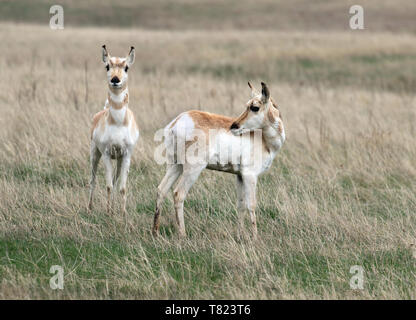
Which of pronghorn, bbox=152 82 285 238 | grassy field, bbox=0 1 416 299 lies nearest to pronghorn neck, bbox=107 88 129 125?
pronghorn, bbox=152 82 285 238

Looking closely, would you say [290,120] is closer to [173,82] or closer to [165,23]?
[173,82]


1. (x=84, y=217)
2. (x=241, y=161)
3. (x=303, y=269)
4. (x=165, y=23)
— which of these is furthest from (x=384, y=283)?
(x=165, y=23)

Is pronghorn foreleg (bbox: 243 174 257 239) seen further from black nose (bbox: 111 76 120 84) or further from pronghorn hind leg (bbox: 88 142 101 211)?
pronghorn hind leg (bbox: 88 142 101 211)

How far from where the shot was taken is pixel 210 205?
8555 millimetres

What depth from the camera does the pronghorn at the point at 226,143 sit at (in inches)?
291

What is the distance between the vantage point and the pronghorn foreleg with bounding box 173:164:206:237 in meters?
7.35

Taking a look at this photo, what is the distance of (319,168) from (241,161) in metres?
3.40

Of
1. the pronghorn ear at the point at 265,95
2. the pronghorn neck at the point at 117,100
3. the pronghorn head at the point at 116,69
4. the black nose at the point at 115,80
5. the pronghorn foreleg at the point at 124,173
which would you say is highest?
the pronghorn head at the point at 116,69

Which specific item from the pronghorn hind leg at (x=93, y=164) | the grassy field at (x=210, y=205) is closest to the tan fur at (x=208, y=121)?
the grassy field at (x=210, y=205)

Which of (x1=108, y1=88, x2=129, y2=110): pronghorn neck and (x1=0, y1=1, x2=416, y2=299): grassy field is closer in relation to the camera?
A: (x1=0, y1=1, x2=416, y2=299): grassy field

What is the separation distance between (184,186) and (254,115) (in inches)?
44.3

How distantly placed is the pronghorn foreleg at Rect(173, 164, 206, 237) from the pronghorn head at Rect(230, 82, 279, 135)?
1.97 feet

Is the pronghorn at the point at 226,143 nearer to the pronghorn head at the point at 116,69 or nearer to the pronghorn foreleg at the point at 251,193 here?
the pronghorn foreleg at the point at 251,193

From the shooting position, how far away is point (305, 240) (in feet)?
24.7
